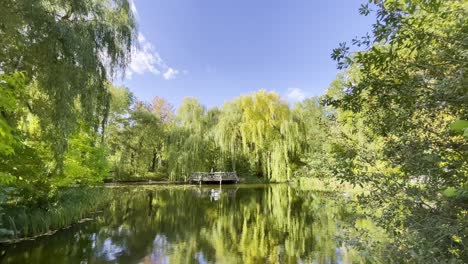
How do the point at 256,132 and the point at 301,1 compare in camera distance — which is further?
the point at 256,132

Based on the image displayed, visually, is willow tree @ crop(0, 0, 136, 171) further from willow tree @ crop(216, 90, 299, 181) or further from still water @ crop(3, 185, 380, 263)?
willow tree @ crop(216, 90, 299, 181)

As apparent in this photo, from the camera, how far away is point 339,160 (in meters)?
2.50

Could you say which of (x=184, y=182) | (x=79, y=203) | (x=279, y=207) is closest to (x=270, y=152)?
(x=184, y=182)

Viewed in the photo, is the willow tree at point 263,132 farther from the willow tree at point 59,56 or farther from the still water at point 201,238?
the willow tree at point 59,56

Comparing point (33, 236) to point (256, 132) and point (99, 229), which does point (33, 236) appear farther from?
point (256, 132)

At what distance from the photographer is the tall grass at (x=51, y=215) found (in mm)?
5816

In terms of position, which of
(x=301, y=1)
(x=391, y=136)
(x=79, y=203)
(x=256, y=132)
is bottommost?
(x=79, y=203)

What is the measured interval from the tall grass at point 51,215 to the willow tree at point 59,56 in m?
1.72

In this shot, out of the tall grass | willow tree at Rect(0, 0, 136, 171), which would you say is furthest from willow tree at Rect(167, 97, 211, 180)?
willow tree at Rect(0, 0, 136, 171)

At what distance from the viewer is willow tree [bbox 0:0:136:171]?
4695mm

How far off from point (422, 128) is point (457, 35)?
2.39 feet

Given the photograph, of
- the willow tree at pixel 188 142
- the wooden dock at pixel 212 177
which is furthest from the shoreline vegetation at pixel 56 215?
the wooden dock at pixel 212 177

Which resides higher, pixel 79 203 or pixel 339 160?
pixel 339 160

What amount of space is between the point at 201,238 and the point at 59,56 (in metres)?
4.61
